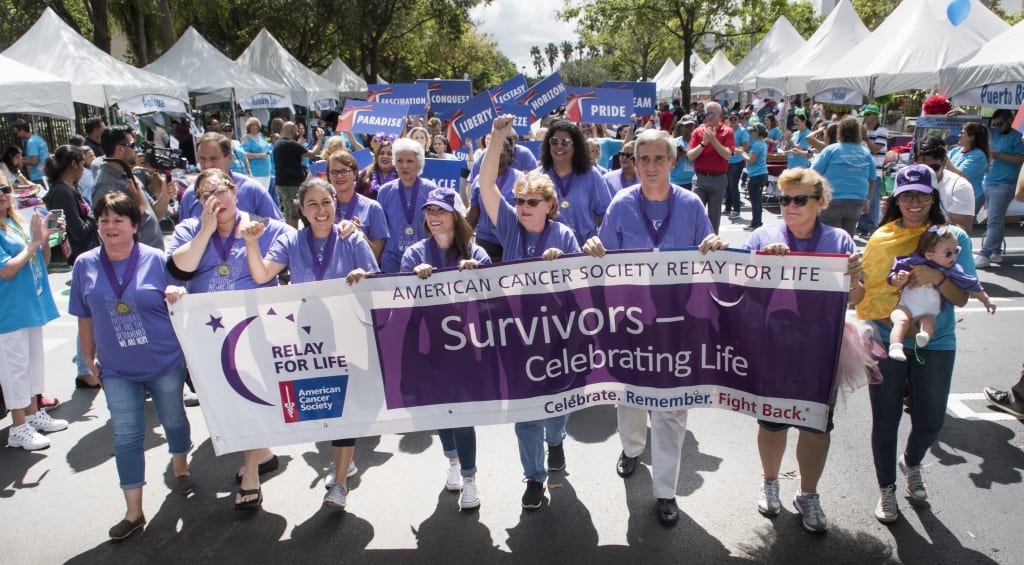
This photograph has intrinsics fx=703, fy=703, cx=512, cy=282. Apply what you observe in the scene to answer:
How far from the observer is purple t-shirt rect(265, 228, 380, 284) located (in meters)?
4.09

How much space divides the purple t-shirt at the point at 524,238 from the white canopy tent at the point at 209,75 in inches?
750

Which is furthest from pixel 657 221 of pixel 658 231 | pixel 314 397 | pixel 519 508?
pixel 314 397

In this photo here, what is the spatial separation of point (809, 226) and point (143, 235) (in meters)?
5.26

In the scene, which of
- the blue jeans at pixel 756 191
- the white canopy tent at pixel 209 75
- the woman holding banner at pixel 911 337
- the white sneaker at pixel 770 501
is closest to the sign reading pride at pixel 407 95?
the blue jeans at pixel 756 191

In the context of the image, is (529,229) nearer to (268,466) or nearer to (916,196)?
(916,196)

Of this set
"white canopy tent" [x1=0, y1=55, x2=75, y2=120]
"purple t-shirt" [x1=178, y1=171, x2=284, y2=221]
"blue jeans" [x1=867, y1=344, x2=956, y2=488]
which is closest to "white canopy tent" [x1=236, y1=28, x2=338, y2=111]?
"white canopy tent" [x1=0, y1=55, x2=75, y2=120]

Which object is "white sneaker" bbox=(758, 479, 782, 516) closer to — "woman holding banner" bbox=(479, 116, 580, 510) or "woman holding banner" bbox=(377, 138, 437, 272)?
"woman holding banner" bbox=(479, 116, 580, 510)

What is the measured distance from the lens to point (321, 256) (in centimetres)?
415

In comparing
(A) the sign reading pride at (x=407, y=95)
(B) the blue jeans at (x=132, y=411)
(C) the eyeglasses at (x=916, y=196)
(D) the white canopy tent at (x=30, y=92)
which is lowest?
(B) the blue jeans at (x=132, y=411)

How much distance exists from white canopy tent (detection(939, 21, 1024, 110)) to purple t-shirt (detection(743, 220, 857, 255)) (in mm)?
8878

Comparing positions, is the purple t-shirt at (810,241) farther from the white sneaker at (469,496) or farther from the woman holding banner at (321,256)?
the woman holding banner at (321,256)

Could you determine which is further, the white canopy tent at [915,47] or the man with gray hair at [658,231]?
the white canopy tent at [915,47]

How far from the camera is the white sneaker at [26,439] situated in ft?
16.6

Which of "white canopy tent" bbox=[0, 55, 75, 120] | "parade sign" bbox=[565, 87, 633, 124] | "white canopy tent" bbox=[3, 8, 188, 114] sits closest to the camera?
"parade sign" bbox=[565, 87, 633, 124]
